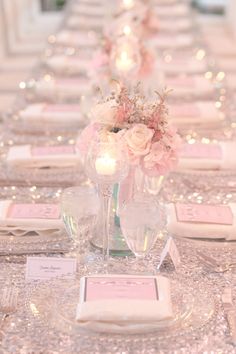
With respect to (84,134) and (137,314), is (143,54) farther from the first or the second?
(137,314)

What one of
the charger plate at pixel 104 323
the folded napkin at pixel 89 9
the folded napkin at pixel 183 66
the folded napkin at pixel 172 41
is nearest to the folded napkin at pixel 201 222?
the charger plate at pixel 104 323

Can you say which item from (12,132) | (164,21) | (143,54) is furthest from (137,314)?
(164,21)

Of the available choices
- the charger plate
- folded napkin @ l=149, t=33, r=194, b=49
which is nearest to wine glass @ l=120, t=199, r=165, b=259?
the charger plate

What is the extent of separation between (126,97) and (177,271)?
0.42 m

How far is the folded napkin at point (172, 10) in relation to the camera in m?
5.04

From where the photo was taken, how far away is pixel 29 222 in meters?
1.82

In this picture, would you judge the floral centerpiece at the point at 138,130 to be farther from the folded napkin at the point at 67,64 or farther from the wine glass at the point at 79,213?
the folded napkin at the point at 67,64

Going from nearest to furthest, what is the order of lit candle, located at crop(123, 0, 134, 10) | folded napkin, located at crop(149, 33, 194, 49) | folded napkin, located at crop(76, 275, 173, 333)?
folded napkin, located at crop(76, 275, 173, 333) < lit candle, located at crop(123, 0, 134, 10) < folded napkin, located at crop(149, 33, 194, 49)

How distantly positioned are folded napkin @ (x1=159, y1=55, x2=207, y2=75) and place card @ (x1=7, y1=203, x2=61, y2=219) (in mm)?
1748

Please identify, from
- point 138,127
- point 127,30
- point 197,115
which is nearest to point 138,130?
point 138,127

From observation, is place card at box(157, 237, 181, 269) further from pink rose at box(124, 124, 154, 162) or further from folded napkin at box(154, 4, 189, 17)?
folded napkin at box(154, 4, 189, 17)

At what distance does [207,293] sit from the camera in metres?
1.57

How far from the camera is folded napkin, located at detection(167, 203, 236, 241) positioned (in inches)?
70.4

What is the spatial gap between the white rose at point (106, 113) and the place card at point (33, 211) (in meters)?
0.31
